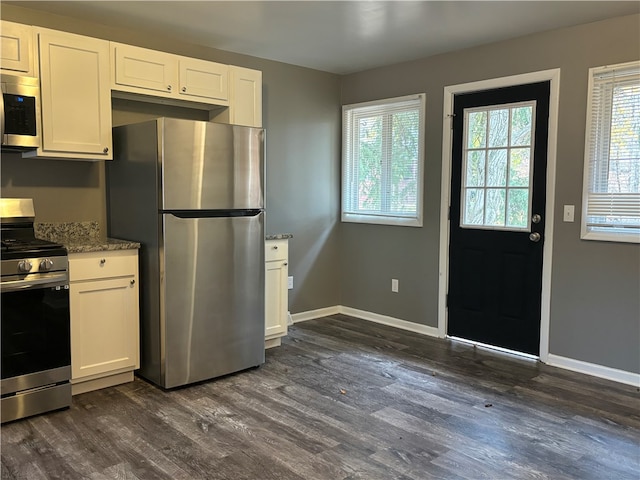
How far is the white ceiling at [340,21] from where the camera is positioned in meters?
3.10

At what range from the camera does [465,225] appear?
414 cm

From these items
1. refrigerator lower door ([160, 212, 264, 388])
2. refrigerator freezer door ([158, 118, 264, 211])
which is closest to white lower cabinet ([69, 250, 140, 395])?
refrigerator lower door ([160, 212, 264, 388])

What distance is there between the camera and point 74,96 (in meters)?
3.07

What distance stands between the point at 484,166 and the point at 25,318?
318cm

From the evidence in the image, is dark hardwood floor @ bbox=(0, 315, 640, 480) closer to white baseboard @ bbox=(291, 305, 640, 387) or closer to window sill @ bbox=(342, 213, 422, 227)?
white baseboard @ bbox=(291, 305, 640, 387)

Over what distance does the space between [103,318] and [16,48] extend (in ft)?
5.09

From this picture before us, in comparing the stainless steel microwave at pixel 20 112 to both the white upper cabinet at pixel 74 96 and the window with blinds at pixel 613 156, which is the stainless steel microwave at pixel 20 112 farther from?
the window with blinds at pixel 613 156

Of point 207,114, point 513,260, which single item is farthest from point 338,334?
point 207,114

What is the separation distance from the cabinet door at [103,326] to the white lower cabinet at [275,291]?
1013 mm

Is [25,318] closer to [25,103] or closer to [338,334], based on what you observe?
[25,103]

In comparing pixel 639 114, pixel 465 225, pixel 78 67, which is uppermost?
pixel 78 67

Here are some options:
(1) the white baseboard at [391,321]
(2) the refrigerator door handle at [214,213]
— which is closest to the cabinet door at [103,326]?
(2) the refrigerator door handle at [214,213]

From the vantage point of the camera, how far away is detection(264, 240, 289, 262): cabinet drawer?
12.9 ft

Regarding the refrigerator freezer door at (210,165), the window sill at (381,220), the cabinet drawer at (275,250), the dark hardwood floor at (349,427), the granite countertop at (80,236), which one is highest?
the refrigerator freezer door at (210,165)
